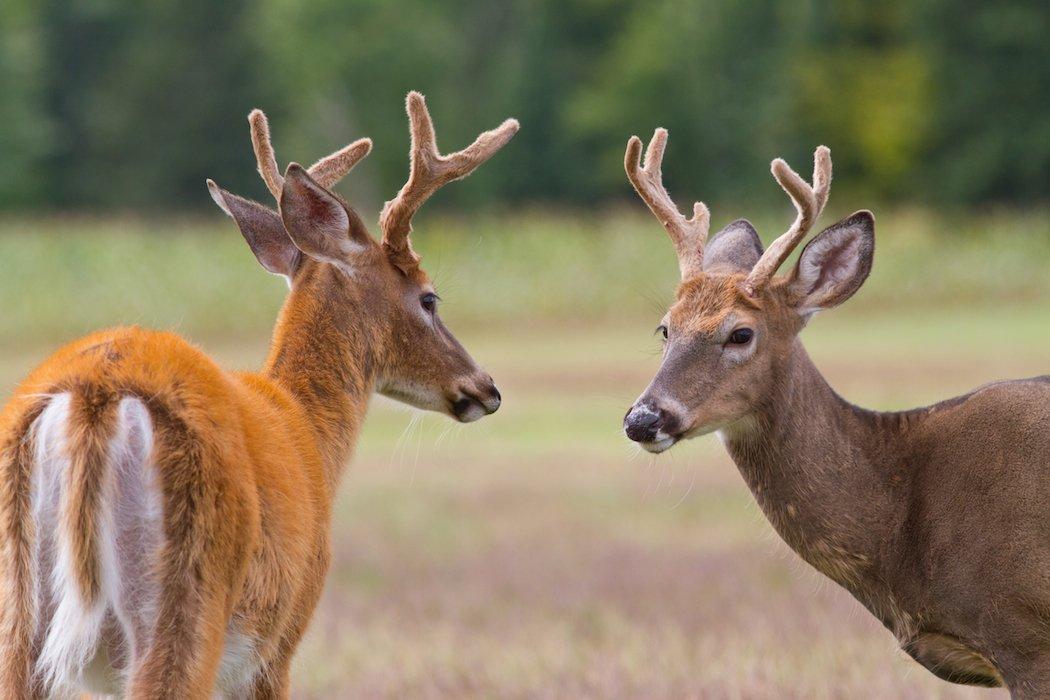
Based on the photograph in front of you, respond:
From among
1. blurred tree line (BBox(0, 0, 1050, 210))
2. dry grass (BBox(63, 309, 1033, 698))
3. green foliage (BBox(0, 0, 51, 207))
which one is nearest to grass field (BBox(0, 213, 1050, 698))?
dry grass (BBox(63, 309, 1033, 698))

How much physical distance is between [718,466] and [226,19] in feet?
162

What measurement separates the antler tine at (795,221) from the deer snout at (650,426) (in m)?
0.56

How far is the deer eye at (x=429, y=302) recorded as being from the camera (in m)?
6.05

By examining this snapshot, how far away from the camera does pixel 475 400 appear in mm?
6137

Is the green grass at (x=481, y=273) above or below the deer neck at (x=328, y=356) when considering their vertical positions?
above

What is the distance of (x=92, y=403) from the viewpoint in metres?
4.29

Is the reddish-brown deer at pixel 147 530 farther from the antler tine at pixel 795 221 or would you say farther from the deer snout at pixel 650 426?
the antler tine at pixel 795 221

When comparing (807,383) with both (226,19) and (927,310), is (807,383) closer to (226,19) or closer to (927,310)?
(927,310)

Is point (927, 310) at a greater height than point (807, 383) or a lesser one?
greater

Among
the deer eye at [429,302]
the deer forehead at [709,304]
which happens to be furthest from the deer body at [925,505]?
the deer eye at [429,302]

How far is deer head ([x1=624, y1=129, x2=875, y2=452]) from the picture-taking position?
230 inches

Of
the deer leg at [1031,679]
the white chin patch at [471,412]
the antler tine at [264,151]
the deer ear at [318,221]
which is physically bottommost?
the deer leg at [1031,679]

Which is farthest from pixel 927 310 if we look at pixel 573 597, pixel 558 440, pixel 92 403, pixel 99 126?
pixel 99 126

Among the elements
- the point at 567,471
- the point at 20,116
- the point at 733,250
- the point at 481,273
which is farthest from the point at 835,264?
the point at 20,116
